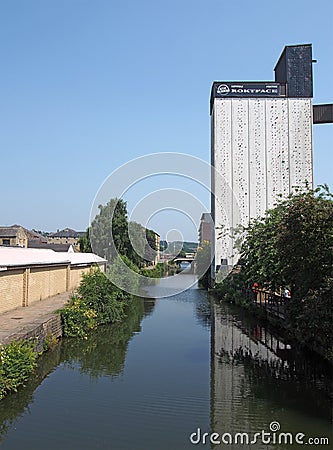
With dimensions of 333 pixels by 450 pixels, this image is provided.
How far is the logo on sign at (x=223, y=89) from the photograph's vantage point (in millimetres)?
40875

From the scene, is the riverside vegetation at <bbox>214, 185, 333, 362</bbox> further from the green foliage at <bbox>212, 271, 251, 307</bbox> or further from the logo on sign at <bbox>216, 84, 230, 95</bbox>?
the logo on sign at <bbox>216, 84, 230, 95</bbox>

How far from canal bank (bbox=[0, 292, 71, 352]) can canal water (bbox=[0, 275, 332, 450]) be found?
0.62 meters

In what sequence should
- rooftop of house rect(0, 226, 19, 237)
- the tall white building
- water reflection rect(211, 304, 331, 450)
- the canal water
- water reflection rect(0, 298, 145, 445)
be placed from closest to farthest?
the canal water → water reflection rect(211, 304, 331, 450) → water reflection rect(0, 298, 145, 445) → the tall white building → rooftop of house rect(0, 226, 19, 237)

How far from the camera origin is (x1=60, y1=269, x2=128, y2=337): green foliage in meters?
15.3

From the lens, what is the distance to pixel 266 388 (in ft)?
33.2

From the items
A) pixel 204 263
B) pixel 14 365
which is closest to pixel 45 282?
pixel 14 365

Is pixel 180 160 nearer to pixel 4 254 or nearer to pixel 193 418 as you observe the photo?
pixel 4 254

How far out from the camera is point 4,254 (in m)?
17.7

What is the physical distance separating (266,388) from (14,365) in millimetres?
5514

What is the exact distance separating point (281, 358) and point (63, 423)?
24.5ft

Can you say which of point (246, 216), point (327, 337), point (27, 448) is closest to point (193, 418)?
point (27, 448)

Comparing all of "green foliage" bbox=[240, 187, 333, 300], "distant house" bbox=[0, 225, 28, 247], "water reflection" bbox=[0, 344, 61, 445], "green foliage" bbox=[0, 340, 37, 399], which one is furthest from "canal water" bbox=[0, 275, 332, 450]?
"distant house" bbox=[0, 225, 28, 247]

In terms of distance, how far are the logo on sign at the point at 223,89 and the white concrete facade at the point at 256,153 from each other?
70 cm

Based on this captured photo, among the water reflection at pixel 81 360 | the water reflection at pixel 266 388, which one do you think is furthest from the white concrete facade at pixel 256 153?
the water reflection at pixel 266 388
